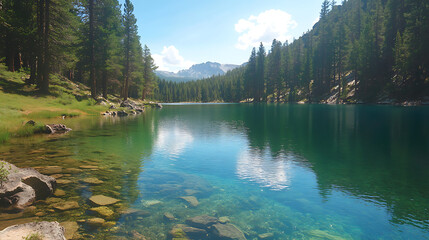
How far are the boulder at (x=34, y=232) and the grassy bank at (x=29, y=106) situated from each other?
13.9 metres

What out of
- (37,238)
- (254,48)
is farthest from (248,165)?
(254,48)

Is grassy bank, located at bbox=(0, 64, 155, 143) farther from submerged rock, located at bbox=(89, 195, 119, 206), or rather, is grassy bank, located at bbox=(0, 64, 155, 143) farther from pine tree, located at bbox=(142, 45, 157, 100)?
pine tree, located at bbox=(142, 45, 157, 100)

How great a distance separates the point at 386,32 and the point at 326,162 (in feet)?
250

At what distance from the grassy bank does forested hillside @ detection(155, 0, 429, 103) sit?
213 feet

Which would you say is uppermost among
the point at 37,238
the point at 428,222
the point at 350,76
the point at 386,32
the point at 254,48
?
the point at 254,48

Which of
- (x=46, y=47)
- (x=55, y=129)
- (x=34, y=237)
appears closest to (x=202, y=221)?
(x=34, y=237)

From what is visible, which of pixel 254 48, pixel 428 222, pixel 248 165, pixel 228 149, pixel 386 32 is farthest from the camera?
pixel 254 48

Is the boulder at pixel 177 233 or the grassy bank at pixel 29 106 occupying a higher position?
the grassy bank at pixel 29 106

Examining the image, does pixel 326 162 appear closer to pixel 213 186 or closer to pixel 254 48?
pixel 213 186

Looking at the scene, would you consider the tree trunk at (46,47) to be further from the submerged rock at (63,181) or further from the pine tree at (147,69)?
the pine tree at (147,69)

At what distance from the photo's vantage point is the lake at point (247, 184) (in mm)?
6418

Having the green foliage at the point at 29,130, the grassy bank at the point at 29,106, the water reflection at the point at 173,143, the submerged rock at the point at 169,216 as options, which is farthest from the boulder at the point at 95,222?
the green foliage at the point at 29,130

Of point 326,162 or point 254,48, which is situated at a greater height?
point 254,48

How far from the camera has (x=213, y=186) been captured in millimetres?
9562
